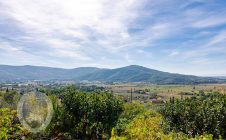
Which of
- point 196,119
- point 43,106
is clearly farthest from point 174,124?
point 43,106

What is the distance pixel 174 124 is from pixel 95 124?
49.5ft

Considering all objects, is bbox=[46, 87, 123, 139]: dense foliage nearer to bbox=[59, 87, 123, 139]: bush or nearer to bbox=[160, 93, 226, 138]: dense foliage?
bbox=[59, 87, 123, 139]: bush

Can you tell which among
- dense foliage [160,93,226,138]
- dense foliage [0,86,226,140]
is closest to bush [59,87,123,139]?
dense foliage [0,86,226,140]

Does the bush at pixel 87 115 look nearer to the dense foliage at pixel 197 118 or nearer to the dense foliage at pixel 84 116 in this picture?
the dense foliage at pixel 84 116

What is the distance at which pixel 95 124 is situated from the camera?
36344 mm

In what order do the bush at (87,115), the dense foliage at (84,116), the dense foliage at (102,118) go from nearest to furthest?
the dense foliage at (102,118) → the dense foliage at (84,116) → the bush at (87,115)

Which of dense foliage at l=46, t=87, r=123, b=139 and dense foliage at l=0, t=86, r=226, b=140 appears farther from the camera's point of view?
dense foliage at l=46, t=87, r=123, b=139

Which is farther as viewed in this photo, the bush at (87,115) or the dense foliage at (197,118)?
the dense foliage at (197,118)

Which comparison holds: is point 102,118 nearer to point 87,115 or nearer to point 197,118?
point 87,115

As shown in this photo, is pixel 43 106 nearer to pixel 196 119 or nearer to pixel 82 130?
pixel 82 130

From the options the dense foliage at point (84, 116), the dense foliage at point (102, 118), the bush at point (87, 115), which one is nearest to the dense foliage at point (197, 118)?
the dense foliage at point (102, 118)

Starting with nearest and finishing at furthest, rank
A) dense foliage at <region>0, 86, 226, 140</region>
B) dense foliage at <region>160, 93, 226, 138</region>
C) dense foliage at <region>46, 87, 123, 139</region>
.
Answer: dense foliage at <region>0, 86, 226, 140</region> < dense foliage at <region>46, 87, 123, 139</region> < dense foliage at <region>160, 93, 226, 138</region>

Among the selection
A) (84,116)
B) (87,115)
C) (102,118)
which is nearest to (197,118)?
(102,118)

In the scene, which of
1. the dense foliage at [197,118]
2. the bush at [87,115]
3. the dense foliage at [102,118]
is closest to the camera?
the dense foliage at [102,118]
